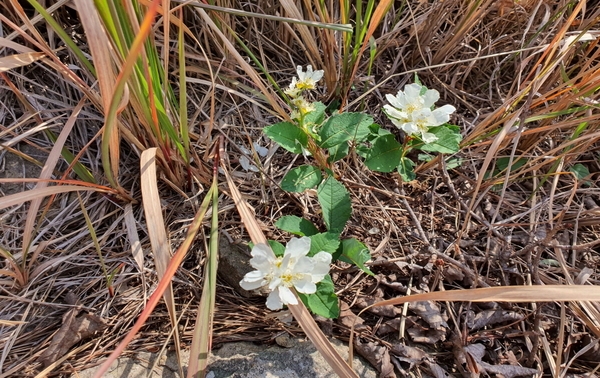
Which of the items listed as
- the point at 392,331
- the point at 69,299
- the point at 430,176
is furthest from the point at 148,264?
the point at 430,176

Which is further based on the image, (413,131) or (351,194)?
(351,194)

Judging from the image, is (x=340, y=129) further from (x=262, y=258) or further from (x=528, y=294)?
(x=528, y=294)

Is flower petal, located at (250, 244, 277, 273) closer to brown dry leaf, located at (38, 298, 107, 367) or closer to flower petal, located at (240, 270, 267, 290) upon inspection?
flower petal, located at (240, 270, 267, 290)

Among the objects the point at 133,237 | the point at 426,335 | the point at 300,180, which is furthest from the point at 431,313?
the point at 133,237

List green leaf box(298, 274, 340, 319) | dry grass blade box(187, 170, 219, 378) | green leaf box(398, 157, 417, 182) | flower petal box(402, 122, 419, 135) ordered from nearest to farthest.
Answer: dry grass blade box(187, 170, 219, 378) → green leaf box(298, 274, 340, 319) → flower petal box(402, 122, 419, 135) → green leaf box(398, 157, 417, 182)

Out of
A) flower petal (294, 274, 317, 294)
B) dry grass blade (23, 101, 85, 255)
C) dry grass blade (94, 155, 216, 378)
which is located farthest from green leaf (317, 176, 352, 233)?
dry grass blade (23, 101, 85, 255)

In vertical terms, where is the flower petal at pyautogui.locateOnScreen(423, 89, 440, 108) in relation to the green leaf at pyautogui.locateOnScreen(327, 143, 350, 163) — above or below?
above

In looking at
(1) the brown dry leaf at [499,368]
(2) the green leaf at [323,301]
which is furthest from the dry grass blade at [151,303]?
(1) the brown dry leaf at [499,368]
